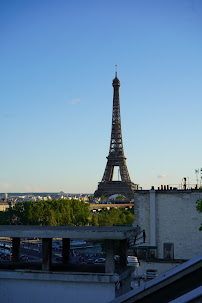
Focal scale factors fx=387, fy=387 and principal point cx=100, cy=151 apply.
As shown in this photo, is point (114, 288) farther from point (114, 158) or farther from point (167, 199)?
point (114, 158)

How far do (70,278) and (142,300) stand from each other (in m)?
3.97

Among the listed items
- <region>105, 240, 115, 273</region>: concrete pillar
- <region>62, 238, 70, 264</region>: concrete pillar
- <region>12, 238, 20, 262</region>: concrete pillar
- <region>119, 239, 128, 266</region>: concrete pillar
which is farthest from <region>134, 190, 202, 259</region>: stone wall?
<region>105, 240, 115, 273</region>: concrete pillar

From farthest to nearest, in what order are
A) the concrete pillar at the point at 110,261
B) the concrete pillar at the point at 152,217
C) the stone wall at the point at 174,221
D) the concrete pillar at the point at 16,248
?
the concrete pillar at the point at 152,217
the stone wall at the point at 174,221
the concrete pillar at the point at 16,248
the concrete pillar at the point at 110,261

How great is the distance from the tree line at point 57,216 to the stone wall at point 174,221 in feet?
191

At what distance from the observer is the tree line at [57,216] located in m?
97.4

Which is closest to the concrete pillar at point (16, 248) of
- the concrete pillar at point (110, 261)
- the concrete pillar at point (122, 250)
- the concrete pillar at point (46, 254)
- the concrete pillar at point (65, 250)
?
the concrete pillar at point (65, 250)

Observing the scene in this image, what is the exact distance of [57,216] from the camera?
9925cm

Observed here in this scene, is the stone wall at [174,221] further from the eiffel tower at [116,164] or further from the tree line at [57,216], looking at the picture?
the eiffel tower at [116,164]

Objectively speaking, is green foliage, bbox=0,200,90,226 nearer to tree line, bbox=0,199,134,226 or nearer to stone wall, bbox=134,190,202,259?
tree line, bbox=0,199,134,226

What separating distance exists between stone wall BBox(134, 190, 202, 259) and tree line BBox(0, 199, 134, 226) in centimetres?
5814

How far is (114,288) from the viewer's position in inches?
635

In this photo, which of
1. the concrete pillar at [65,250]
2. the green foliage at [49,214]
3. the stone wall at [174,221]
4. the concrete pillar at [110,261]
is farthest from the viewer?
the green foliage at [49,214]

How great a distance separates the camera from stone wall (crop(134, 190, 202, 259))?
35469 millimetres

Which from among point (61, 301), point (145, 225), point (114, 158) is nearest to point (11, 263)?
point (61, 301)
